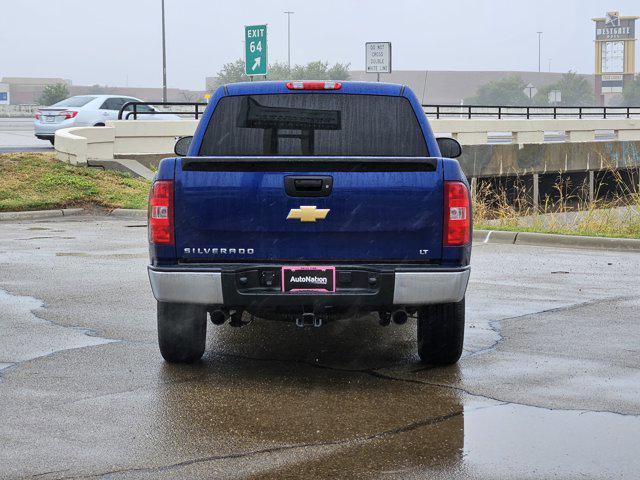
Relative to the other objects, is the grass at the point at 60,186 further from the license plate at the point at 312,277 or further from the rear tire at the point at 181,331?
the license plate at the point at 312,277

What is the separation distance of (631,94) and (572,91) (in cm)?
1026

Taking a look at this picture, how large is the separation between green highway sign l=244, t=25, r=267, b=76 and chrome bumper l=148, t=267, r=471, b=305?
23107 mm


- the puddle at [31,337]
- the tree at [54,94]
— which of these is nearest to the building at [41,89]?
the tree at [54,94]

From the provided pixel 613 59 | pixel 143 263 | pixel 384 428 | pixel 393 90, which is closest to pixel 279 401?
pixel 384 428

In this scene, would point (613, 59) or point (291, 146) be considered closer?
point (291, 146)

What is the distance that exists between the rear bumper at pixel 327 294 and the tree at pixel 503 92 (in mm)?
153582

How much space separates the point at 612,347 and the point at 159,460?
163 inches

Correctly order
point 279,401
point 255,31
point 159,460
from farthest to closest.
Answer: point 255,31, point 279,401, point 159,460

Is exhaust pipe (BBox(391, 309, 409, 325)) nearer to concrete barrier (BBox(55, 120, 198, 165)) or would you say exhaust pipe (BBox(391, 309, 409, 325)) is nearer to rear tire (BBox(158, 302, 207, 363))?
rear tire (BBox(158, 302, 207, 363))

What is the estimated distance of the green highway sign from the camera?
29891 mm

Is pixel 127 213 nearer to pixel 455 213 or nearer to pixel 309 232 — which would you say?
pixel 309 232

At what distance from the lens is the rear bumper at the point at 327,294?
6828 millimetres

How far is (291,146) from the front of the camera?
7.66 metres

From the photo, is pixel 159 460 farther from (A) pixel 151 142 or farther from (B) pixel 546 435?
(A) pixel 151 142
